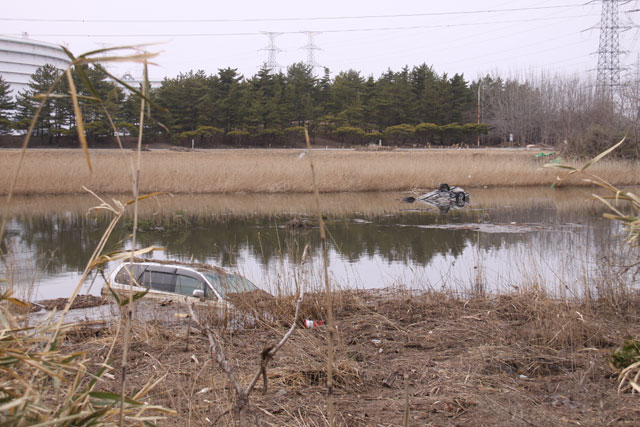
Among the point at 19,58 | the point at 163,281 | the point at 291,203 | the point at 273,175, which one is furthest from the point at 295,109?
the point at 19,58

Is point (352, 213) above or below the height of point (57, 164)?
below

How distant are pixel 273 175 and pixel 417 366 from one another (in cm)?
2239

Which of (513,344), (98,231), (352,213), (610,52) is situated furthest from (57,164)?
(610,52)

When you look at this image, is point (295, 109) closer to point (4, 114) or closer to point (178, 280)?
point (4, 114)

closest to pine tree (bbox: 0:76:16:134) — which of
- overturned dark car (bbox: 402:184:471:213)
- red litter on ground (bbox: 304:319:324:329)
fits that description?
overturned dark car (bbox: 402:184:471:213)

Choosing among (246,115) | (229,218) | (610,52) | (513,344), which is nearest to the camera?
(513,344)

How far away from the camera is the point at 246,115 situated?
47.6 meters

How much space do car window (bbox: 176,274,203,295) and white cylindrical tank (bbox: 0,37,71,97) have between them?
81.8m

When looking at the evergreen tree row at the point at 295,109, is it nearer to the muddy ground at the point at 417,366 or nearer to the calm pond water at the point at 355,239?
the calm pond water at the point at 355,239

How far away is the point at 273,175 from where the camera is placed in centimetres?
2592

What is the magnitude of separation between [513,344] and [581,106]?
5067 cm

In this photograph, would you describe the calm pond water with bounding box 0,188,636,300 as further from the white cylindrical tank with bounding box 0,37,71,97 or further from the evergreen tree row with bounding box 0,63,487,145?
the white cylindrical tank with bounding box 0,37,71,97

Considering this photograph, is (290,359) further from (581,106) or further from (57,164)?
(581,106)

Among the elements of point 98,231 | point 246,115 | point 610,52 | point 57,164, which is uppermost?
point 610,52
